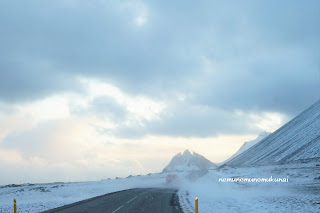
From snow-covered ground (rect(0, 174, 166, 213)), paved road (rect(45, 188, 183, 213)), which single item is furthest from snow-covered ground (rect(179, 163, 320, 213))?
snow-covered ground (rect(0, 174, 166, 213))

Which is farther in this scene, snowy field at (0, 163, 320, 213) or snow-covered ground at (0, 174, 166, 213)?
snow-covered ground at (0, 174, 166, 213)

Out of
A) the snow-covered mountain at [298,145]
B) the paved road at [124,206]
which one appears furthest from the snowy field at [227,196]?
the snow-covered mountain at [298,145]

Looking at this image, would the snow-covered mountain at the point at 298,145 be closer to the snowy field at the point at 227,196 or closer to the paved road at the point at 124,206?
the snowy field at the point at 227,196

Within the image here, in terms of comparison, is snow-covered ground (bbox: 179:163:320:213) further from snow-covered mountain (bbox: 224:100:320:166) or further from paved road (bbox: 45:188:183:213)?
snow-covered mountain (bbox: 224:100:320:166)

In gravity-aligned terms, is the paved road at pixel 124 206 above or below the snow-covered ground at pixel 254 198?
above

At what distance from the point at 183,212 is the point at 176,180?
36.8 metres

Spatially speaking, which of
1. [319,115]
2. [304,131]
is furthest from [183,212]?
[319,115]

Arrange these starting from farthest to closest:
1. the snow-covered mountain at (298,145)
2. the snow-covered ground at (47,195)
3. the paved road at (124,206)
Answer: the snow-covered mountain at (298,145) < the snow-covered ground at (47,195) < the paved road at (124,206)

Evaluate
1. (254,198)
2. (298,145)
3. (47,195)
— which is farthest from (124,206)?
(298,145)

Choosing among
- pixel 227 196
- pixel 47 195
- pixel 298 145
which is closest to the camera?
pixel 227 196

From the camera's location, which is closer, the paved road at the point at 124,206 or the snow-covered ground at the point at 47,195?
the paved road at the point at 124,206

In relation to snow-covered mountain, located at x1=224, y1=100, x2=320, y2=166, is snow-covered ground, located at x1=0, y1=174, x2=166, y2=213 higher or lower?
lower

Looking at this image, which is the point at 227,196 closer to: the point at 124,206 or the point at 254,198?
the point at 254,198

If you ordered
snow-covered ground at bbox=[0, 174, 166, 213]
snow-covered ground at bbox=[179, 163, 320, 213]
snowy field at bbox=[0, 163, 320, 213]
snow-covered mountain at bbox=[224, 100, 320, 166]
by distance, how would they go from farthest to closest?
snow-covered mountain at bbox=[224, 100, 320, 166], snow-covered ground at bbox=[0, 174, 166, 213], snowy field at bbox=[0, 163, 320, 213], snow-covered ground at bbox=[179, 163, 320, 213]
